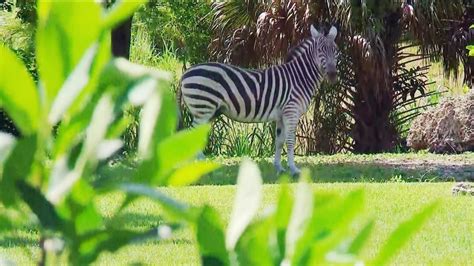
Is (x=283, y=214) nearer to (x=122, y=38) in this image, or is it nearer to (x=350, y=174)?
(x=350, y=174)

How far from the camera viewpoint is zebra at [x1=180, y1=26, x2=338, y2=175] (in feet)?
39.6

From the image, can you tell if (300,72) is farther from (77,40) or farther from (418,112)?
(77,40)

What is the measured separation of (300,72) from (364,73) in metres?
1.64

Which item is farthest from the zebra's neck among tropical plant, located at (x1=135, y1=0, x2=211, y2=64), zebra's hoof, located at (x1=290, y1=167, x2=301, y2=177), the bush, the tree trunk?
tropical plant, located at (x1=135, y1=0, x2=211, y2=64)

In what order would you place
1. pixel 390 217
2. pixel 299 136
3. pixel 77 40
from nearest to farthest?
1. pixel 77 40
2. pixel 390 217
3. pixel 299 136

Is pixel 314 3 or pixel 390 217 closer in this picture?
pixel 390 217

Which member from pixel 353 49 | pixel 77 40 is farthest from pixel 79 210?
pixel 353 49

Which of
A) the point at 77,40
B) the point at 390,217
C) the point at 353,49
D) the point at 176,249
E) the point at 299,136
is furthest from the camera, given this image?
the point at 299,136

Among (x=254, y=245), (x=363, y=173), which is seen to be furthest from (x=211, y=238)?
(x=363, y=173)

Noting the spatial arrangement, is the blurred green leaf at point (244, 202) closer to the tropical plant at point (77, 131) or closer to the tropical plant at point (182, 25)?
the tropical plant at point (77, 131)

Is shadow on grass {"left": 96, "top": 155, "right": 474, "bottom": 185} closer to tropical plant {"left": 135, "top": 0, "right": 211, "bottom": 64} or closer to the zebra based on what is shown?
the zebra

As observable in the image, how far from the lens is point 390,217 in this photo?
7.47 metres

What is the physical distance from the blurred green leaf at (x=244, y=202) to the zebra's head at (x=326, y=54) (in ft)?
36.5

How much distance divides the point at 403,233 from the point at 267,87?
36.9ft
